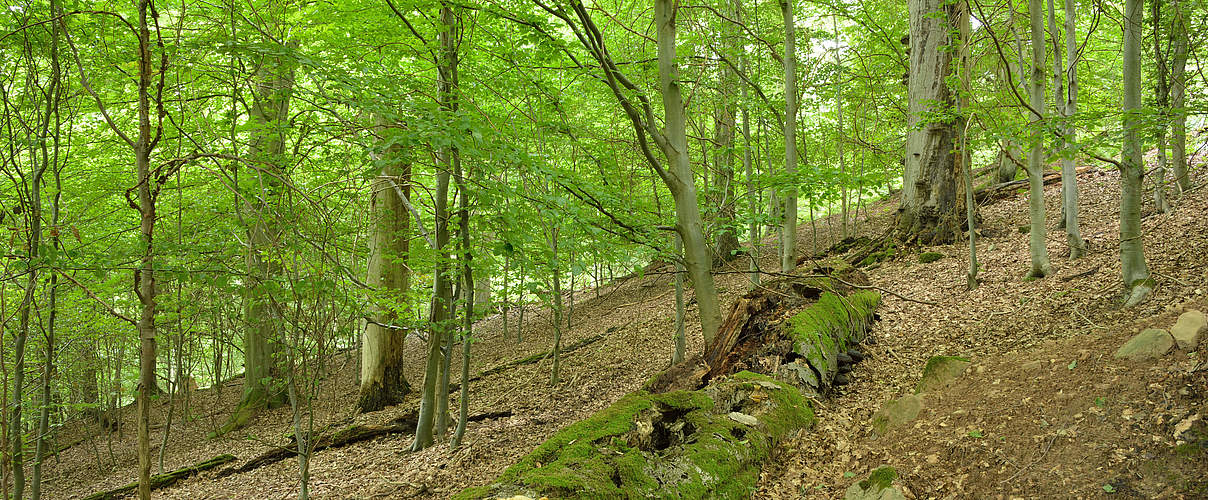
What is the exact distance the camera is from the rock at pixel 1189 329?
3.62m

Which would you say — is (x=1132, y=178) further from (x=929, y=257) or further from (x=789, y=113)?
(x=929, y=257)

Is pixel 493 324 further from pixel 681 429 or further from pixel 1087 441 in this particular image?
pixel 1087 441

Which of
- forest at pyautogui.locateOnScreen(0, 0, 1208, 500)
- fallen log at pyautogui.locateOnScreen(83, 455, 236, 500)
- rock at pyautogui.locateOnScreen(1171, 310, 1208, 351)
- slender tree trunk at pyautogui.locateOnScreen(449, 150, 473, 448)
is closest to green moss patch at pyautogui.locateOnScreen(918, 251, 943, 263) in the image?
forest at pyautogui.locateOnScreen(0, 0, 1208, 500)

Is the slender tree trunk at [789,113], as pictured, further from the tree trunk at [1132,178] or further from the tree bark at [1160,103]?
the tree bark at [1160,103]

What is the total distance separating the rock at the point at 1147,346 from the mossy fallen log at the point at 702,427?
2.12 metres

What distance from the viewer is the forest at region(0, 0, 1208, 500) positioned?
3215 mm

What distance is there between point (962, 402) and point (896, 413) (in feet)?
1.50

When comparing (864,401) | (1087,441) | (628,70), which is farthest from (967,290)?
(628,70)

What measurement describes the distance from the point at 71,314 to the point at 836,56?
47.0ft

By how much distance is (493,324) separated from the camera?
66.1 feet

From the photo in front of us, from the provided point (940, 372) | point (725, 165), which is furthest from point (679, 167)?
point (725, 165)

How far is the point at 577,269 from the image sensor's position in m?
3.75

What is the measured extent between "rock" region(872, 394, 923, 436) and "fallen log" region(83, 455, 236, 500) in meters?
8.70

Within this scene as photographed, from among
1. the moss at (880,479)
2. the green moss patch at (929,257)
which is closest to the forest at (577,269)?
the moss at (880,479)
